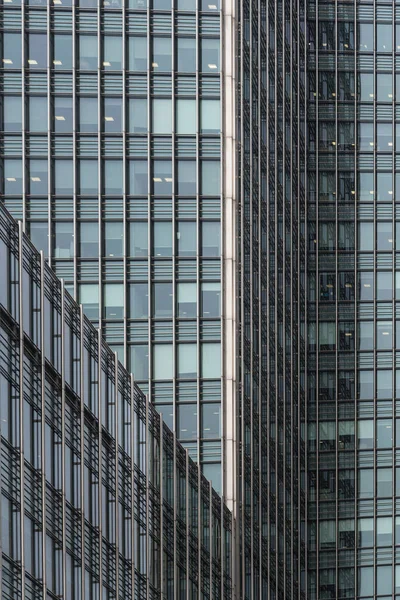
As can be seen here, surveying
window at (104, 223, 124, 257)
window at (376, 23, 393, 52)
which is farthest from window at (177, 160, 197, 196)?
Result: window at (376, 23, 393, 52)

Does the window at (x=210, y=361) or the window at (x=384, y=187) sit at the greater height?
A: the window at (x=384, y=187)

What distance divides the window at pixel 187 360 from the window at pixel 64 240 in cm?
818

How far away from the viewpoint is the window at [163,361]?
43906mm

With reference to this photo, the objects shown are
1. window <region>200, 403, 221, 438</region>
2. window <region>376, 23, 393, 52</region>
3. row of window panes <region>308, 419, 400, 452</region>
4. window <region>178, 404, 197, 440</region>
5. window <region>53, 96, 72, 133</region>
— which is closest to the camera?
window <region>178, 404, 197, 440</region>

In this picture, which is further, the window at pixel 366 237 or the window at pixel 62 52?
the window at pixel 366 237

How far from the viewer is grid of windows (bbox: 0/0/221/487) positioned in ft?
144

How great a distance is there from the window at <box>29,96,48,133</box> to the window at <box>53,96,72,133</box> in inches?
22.0

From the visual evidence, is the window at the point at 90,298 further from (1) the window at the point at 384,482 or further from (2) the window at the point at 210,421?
(1) the window at the point at 384,482

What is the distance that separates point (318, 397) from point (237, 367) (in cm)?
2043

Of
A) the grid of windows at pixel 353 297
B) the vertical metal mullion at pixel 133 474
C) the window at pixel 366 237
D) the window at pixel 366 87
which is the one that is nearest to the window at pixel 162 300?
the vertical metal mullion at pixel 133 474

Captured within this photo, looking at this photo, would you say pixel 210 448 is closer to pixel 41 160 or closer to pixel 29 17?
pixel 41 160

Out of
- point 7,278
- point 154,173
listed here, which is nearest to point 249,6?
point 154,173

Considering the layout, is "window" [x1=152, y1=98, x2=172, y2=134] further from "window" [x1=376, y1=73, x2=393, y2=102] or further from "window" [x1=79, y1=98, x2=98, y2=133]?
"window" [x1=376, y1=73, x2=393, y2=102]

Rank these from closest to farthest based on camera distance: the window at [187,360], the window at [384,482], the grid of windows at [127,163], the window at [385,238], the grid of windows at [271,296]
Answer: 1. the window at [187,360]
2. the grid of windows at [127,163]
3. the grid of windows at [271,296]
4. the window at [384,482]
5. the window at [385,238]
